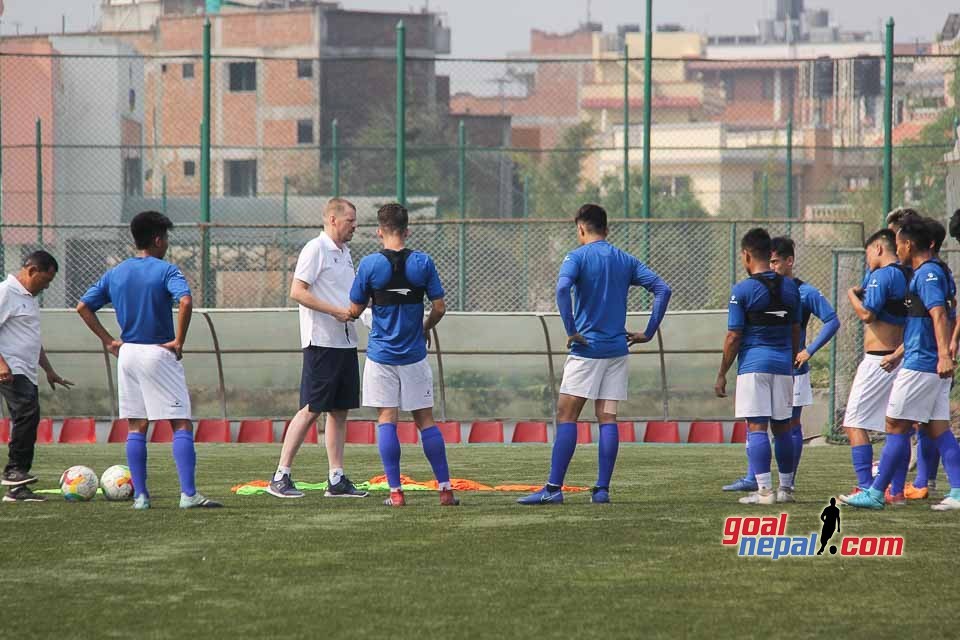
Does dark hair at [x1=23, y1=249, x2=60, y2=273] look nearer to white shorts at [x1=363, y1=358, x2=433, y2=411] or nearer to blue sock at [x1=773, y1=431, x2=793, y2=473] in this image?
white shorts at [x1=363, y1=358, x2=433, y2=411]

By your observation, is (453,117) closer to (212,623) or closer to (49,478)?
(49,478)

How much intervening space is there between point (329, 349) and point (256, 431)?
26.8 feet

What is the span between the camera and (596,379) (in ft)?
34.6

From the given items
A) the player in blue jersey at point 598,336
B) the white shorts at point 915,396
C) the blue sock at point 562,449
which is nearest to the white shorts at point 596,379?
the player in blue jersey at point 598,336

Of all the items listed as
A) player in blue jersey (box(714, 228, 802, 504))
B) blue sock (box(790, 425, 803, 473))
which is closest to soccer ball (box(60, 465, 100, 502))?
player in blue jersey (box(714, 228, 802, 504))

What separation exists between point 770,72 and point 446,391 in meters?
128

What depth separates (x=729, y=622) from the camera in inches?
260

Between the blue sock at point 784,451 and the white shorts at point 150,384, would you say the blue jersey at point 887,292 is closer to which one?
the blue sock at point 784,451

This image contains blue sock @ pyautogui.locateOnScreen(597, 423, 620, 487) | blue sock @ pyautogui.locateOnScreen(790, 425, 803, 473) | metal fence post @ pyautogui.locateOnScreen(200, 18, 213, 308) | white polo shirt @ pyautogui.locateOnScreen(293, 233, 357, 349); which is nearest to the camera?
blue sock @ pyautogui.locateOnScreen(597, 423, 620, 487)

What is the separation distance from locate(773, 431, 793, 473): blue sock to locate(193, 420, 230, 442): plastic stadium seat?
9674 mm

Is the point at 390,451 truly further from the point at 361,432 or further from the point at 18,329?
the point at 361,432

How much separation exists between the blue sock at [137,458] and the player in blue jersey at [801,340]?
4.07 m

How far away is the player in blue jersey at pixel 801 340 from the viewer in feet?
35.3

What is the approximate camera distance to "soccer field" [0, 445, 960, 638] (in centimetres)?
659
